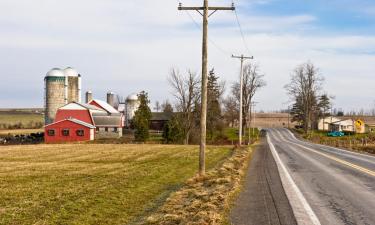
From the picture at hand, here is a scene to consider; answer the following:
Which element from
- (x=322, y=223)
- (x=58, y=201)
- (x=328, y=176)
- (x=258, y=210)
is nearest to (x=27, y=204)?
(x=58, y=201)

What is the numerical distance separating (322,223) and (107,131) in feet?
242

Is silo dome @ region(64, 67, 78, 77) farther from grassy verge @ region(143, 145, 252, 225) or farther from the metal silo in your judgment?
grassy verge @ region(143, 145, 252, 225)

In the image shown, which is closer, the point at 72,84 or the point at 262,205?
the point at 262,205

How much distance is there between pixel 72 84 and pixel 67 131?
66.9 feet

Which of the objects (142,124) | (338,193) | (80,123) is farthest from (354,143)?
A: (338,193)

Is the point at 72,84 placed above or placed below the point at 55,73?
below

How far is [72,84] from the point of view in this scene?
90312 millimetres

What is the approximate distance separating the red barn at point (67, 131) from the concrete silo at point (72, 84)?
16.9 m

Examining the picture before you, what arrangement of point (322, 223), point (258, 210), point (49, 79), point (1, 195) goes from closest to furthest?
1. point (322, 223)
2. point (258, 210)
3. point (1, 195)
4. point (49, 79)

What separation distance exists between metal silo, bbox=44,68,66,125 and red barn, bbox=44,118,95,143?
14.1 m

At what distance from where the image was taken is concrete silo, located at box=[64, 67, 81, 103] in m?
89.3

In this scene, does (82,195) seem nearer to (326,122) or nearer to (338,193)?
(338,193)

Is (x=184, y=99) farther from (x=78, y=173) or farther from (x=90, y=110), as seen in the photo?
(x=78, y=173)

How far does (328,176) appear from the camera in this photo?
16.9 meters
